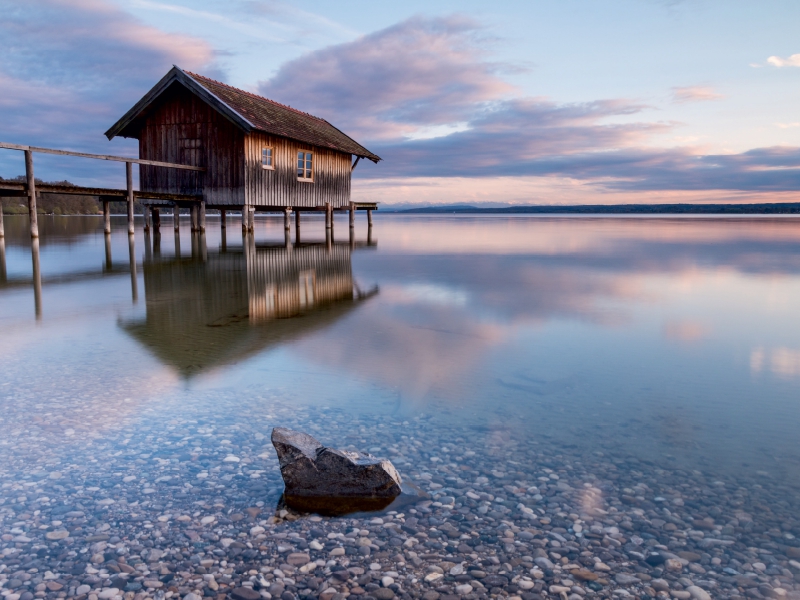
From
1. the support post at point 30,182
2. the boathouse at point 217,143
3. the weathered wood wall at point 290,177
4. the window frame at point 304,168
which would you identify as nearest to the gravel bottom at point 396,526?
the support post at point 30,182

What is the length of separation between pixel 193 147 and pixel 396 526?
25.2 meters

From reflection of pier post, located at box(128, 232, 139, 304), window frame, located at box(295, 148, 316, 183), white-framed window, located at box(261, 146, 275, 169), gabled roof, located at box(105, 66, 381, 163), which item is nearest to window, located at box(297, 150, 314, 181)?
window frame, located at box(295, 148, 316, 183)

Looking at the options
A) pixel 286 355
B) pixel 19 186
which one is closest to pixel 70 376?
pixel 286 355

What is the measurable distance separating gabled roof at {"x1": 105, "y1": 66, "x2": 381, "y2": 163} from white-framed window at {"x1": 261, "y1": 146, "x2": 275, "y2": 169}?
3.57 feet

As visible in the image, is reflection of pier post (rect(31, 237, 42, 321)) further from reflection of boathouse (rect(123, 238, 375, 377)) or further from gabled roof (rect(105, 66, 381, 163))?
gabled roof (rect(105, 66, 381, 163))

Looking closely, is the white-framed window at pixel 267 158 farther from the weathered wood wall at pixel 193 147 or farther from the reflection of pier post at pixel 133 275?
the reflection of pier post at pixel 133 275

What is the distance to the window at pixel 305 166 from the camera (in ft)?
92.1

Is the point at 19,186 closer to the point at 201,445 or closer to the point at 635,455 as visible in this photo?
the point at 201,445

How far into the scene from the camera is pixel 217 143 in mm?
24594

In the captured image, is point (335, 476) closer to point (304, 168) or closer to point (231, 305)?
point (231, 305)

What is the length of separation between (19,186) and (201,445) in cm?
1984

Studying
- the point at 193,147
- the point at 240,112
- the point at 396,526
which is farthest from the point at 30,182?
the point at 396,526

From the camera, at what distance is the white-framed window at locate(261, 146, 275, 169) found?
2540 cm

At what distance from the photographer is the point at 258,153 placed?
25.0 meters
